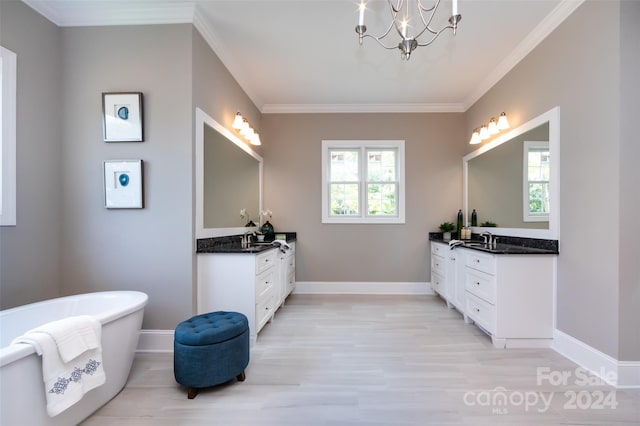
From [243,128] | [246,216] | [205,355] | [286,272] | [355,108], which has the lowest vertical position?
[205,355]

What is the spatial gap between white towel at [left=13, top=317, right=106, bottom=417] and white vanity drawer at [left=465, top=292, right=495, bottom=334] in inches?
119

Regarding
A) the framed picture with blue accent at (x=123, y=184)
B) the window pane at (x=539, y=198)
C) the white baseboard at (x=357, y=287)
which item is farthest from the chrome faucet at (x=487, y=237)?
the framed picture with blue accent at (x=123, y=184)

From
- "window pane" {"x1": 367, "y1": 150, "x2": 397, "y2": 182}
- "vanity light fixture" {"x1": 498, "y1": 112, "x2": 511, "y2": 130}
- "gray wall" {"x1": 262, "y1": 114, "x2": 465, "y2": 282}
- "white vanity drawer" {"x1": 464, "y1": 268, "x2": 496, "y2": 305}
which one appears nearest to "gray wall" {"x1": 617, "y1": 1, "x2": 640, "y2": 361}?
"white vanity drawer" {"x1": 464, "y1": 268, "x2": 496, "y2": 305}

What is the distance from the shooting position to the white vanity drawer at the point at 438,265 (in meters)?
3.74

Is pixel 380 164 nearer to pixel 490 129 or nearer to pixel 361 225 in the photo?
pixel 361 225

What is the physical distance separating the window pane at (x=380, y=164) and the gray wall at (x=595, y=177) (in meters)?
2.10

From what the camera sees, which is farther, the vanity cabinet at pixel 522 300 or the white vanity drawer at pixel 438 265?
the white vanity drawer at pixel 438 265

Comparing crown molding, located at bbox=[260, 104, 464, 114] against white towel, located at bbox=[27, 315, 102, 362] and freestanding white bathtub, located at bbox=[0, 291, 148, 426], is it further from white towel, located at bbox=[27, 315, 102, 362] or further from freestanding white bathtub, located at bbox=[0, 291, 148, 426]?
white towel, located at bbox=[27, 315, 102, 362]

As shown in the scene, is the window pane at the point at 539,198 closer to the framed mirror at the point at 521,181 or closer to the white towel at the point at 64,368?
the framed mirror at the point at 521,181

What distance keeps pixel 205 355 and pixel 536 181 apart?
3.27m

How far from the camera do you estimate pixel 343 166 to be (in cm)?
446

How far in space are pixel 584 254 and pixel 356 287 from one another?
2763 millimetres

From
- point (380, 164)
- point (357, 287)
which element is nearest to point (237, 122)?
point (380, 164)

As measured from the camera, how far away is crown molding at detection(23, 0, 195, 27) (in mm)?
2299
